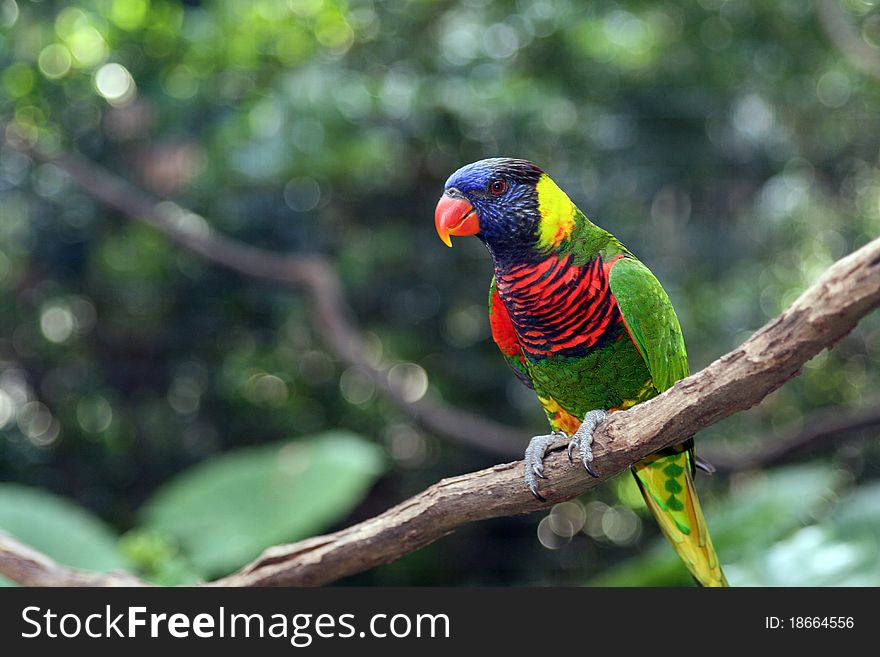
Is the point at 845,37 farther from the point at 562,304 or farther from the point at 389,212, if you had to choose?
the point at 562,304

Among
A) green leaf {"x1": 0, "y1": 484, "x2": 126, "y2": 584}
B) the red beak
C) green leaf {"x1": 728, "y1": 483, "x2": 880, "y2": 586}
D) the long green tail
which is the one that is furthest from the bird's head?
green leaf {"x1": 0, "y1": 484, "x2": 126, "y2": 584}

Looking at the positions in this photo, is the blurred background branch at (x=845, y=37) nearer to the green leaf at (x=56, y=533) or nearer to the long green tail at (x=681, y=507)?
the long green tail at (x=681, y=507)

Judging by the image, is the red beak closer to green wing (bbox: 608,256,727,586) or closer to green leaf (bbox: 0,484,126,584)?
green wing (bbox: 608,256,727,586)

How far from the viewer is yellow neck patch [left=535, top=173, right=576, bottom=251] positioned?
2.27 feet

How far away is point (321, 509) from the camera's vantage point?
2234mm

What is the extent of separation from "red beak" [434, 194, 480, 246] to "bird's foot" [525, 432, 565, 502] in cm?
26

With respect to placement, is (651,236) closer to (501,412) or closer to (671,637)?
(501,412)

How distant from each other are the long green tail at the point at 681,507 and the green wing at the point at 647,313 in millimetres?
107

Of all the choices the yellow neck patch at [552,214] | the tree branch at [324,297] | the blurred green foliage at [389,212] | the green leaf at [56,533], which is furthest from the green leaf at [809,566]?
the green leaf at [56,533]

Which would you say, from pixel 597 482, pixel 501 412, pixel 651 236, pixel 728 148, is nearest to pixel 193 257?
pixel 501 412

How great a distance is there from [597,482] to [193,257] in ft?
9.02

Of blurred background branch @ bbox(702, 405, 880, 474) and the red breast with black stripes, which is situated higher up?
blurred background branch @ bbox(702, 405, 880, 474)

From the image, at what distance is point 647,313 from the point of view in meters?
0.75

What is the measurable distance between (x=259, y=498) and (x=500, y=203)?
2014 millimetres
